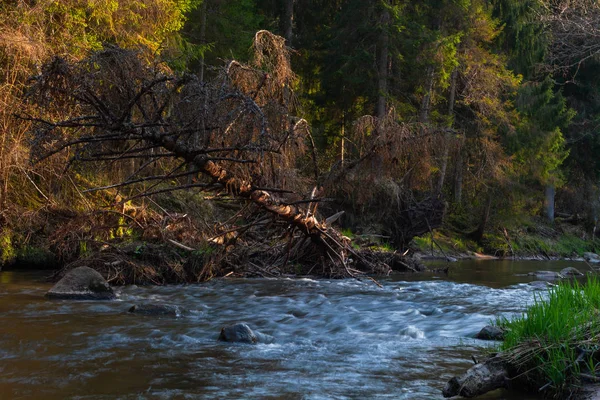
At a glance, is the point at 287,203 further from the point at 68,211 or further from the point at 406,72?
the point at 406,72

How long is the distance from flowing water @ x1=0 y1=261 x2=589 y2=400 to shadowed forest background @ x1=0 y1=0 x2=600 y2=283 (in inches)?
68.2

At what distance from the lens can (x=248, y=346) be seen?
7.36m

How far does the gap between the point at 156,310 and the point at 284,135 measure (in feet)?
11.0

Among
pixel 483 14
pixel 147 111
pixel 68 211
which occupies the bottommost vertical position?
pixel 68 211

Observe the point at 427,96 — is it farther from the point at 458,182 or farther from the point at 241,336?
the point at 241,336

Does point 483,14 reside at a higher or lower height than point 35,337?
higher

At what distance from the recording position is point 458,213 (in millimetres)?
28969

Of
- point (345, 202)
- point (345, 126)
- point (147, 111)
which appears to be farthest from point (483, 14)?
point (147, 111)

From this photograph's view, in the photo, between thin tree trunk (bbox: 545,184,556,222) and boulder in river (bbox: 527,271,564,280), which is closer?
boulder in river (bbox: 527,271,564,280)

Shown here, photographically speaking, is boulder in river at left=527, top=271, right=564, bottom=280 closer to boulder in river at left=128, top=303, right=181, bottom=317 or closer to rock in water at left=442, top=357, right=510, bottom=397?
boulder in river at left=128, top=303, right=181, bottom=317

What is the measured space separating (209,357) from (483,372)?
9.27 feet

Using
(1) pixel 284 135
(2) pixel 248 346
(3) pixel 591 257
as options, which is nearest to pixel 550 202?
(3) pixel 591 257

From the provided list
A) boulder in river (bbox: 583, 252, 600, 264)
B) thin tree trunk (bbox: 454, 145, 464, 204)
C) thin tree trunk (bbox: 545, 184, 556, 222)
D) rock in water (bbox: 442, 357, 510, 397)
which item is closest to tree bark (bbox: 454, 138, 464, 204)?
thin tree trunk (bbox: 454, 145, 464, 204)

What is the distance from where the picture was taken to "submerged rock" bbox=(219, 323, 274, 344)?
7.57 meters
